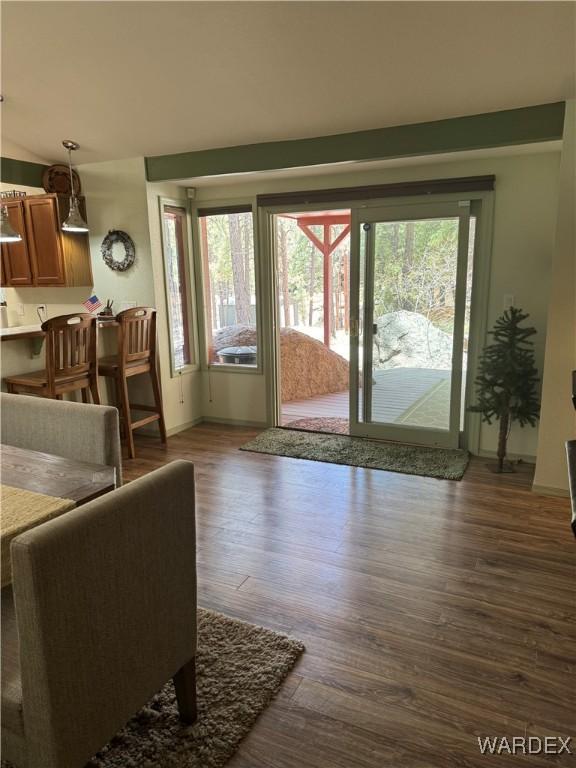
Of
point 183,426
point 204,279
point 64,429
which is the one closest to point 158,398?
point 183,426

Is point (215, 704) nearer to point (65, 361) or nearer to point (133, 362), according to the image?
point (65, 361)

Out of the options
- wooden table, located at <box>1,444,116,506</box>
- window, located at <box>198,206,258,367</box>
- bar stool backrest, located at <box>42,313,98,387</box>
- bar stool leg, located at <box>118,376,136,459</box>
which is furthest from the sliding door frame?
wooden table, located at <box>1,444,116,506</box>

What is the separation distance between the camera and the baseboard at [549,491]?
11.4 ft

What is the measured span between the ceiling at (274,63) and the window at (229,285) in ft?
3.76

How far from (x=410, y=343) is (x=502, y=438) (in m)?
1.11

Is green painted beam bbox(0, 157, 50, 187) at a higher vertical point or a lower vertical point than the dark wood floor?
higher

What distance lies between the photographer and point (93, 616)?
4.04 feet

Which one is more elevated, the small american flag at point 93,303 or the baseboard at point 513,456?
the small american flag at point 93,303

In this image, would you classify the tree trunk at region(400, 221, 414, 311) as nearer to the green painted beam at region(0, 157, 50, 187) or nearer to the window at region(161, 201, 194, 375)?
the window at region(161, 201, 194, 375)

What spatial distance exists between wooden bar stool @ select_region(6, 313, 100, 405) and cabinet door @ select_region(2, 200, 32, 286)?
1.52 metres

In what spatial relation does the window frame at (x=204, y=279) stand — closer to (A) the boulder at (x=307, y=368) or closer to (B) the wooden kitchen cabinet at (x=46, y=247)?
(B) the wooden kitchen cabinet at (x=46, y=247)

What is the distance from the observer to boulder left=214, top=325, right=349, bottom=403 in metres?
6.60

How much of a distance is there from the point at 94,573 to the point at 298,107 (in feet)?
10.4

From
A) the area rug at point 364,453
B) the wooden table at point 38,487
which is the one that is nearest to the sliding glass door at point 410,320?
the area rug at point 364,453
